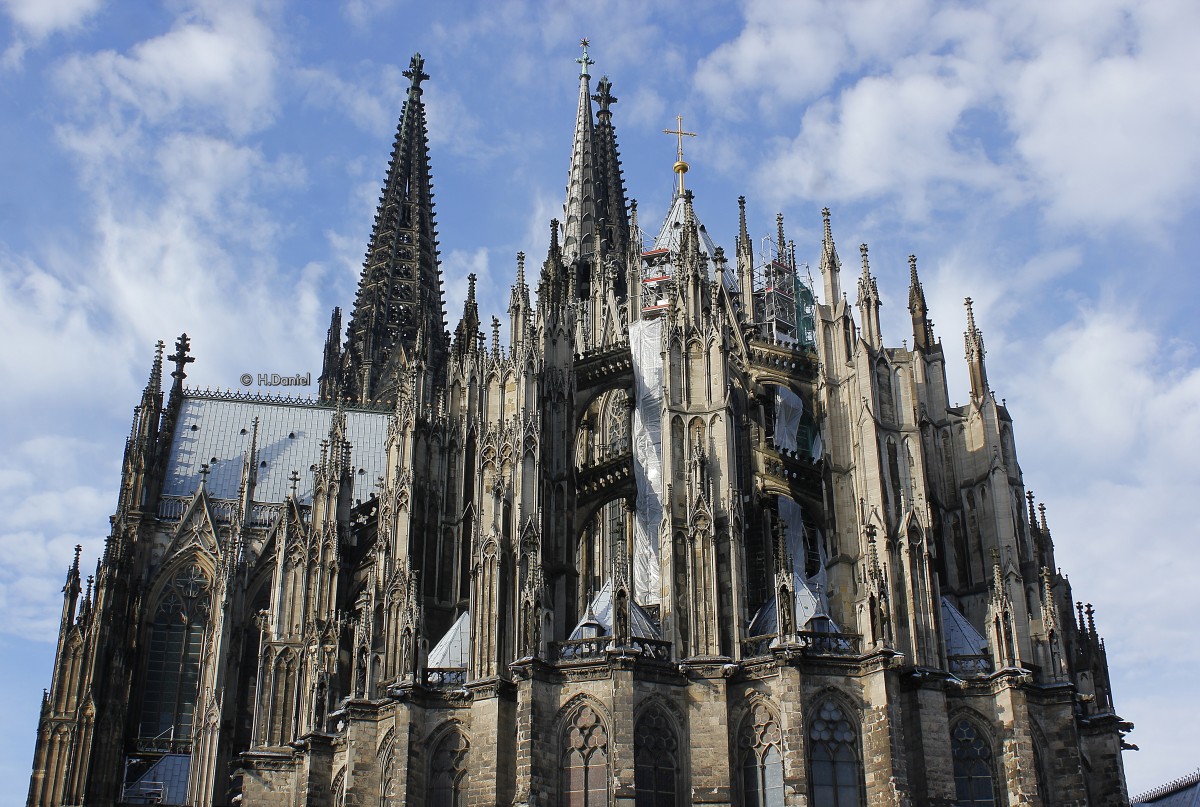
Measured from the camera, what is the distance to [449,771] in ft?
122

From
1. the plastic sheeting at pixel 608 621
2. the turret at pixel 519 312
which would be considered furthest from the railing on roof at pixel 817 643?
the turret at pixel 519 312

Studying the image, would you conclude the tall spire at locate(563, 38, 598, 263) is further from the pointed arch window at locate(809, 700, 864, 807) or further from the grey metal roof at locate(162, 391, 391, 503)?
the pointed arch window at locate(809, 700, 864, 807)

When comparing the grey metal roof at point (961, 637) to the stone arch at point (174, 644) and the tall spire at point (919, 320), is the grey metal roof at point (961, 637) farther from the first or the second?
the stone arch at point (174, 644)

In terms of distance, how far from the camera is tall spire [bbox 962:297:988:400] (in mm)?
47375

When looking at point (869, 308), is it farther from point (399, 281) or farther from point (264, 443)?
point (399, 281)

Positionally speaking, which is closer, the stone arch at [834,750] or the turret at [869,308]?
the stone arch at [834,750]

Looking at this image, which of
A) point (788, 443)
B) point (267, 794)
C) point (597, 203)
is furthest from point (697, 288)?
point (597, 203)

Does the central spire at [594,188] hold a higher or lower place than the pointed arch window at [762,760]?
higher

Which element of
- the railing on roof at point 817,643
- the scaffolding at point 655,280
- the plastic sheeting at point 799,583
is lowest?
the railing on roof at point 817,643

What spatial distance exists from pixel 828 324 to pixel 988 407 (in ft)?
20.5

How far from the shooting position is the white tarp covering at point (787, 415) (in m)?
51.2

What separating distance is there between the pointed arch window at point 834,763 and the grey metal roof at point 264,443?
33.7 metres

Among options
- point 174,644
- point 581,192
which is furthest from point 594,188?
point 174,644

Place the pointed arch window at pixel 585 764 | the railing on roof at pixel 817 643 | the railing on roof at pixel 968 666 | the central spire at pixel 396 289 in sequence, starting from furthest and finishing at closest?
the central spire at pixel 396 289 < the railing on roof at pixel 968 666 < the railing on roof at pixel 817 643 < the pointed arch window at pixel 585 764
